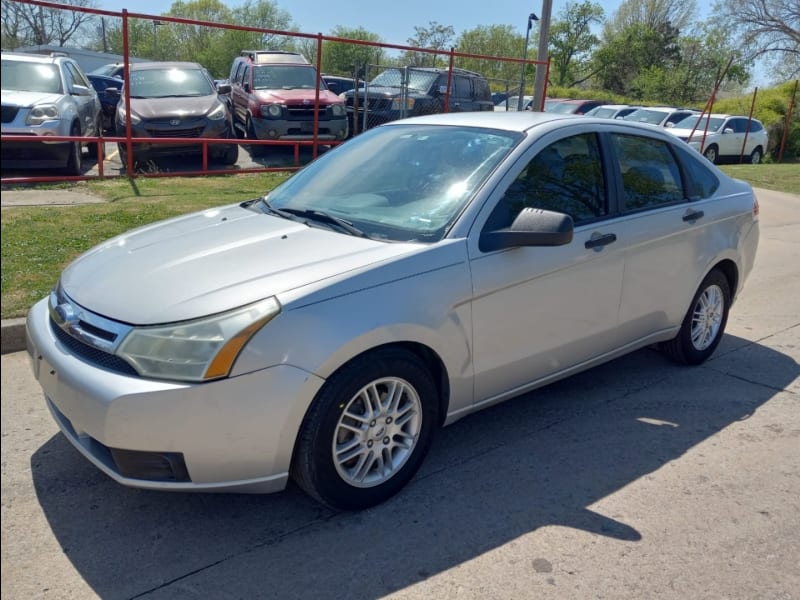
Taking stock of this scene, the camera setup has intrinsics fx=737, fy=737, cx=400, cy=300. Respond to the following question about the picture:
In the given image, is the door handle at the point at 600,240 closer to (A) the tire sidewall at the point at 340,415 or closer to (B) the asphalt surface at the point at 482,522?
(B) the asphalt surface at the point at 482,522

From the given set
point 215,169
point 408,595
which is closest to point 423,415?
point 408,595

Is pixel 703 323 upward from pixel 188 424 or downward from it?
downward

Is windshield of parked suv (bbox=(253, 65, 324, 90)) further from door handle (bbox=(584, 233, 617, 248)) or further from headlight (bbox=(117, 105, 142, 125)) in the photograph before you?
door handle (bbox=(584, 233, 617, 248))

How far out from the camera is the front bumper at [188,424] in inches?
105

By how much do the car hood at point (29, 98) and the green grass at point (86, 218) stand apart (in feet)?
4.02

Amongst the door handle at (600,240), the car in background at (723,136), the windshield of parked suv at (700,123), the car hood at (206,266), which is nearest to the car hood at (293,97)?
the car hood at (206,266)

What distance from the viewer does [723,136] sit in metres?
21.8

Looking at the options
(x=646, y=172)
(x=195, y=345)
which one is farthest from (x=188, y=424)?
(x=646, y=172)

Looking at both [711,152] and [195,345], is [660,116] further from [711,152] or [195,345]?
[195,345]

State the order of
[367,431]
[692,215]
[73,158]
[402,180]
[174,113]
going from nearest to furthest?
[367,431] → [402,180] → [692,215] → [73,158] → [174,113]

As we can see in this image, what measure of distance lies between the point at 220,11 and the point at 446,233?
63429 mm

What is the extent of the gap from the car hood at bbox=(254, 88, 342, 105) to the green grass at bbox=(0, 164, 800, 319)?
1969 mm

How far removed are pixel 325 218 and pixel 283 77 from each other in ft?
38.1

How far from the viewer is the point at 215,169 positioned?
40.7 feet
